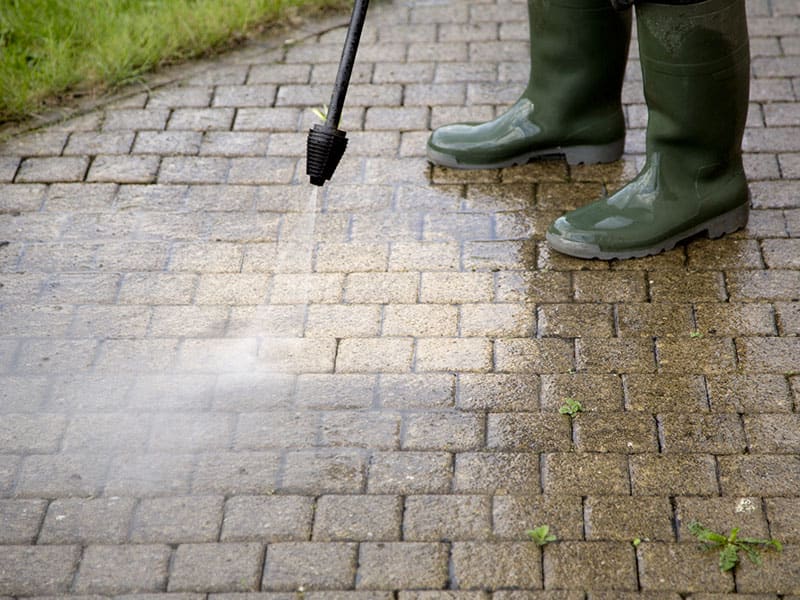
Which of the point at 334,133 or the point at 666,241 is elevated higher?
the point at 334,133

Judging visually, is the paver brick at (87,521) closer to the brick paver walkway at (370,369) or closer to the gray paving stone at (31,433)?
the brick paver walkway at (370,369)

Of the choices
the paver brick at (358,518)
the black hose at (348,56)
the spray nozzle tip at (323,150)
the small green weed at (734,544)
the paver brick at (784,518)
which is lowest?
the paver brick at (784,518)

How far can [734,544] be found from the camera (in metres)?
2.66

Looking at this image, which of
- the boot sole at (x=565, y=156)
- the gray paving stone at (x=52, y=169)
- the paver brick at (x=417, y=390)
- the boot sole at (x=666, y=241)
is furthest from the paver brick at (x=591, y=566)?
the gray paving stone at (x=52, y=169)

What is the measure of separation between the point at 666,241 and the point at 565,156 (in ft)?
2.21

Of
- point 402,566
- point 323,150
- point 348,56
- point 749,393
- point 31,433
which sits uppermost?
point 348,56

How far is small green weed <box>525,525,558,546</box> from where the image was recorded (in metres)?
2.68

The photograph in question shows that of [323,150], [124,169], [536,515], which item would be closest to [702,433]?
[536,515]

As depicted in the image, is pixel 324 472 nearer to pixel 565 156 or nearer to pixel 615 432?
pixel 615 432

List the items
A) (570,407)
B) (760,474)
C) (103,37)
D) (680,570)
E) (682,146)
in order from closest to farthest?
(680,570)
(760,474)
(570,407)
(682,146)
(103,37)

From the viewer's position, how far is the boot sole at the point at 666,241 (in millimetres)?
3732

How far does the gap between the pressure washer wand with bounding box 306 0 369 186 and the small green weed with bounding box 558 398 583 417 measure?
97 centimetres

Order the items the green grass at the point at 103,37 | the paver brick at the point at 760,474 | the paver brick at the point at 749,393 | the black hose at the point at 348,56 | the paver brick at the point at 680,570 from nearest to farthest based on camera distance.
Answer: the paver brick at the point at 680,570 < the paver brick at the point at 760,474 < the paver brick at the point at 749,393 < the black hose at the point at 348,56 < the green grass at the point at 103,37

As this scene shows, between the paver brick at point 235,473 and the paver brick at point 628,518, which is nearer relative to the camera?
the paver brick at point 628,518
